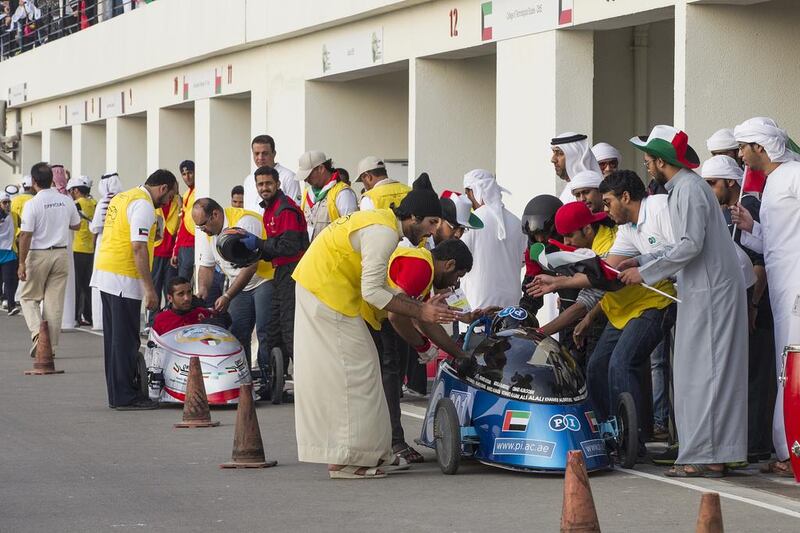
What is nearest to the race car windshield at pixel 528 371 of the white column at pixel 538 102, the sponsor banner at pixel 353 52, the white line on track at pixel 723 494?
the white line on track at pixel 723 494

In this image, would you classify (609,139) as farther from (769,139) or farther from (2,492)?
(2,492)

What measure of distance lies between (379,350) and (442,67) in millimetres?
8951

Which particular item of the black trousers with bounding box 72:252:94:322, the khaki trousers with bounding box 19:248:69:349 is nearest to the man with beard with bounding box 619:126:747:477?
the khaki trousers with bounding box 19:248:69:349

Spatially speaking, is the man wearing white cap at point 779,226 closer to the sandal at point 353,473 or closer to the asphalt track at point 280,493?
the asphalt track at point 280,493

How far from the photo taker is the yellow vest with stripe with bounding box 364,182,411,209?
1285 cm

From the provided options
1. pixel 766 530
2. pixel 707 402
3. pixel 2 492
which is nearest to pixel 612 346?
pixel 707 402

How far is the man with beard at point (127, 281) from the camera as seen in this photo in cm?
1282

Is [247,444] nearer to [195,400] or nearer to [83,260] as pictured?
[195,400]

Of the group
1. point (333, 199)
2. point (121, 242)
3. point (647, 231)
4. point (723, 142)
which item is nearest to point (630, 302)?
point (647, 231)

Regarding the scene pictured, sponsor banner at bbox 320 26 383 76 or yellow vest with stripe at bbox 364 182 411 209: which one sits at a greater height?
sponsor banner at bbox 320 26 383 76

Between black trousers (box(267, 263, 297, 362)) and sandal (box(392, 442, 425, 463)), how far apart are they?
120 inches

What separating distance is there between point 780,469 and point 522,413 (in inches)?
62.2

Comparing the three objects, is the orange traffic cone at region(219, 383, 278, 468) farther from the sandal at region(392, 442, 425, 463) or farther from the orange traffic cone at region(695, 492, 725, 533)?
the orange traffic cone at region(695, 492, 725, 533)

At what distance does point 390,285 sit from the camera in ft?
29.5
